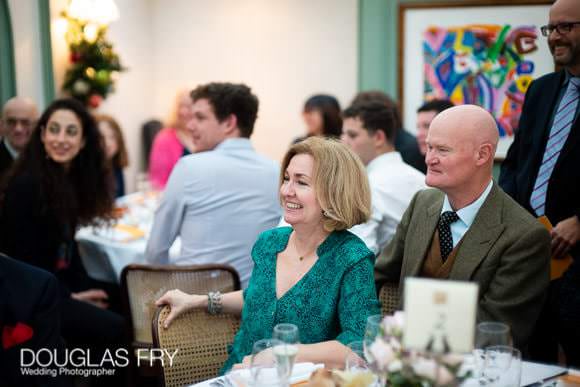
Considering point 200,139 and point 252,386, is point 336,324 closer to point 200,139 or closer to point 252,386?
point 252,386

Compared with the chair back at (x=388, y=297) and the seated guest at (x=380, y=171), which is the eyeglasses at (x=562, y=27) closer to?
the seated guest at (x=380, y=171)

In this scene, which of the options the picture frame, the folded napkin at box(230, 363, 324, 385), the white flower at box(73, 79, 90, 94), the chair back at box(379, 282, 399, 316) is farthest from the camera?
the white flower at box(73, 79, 90, 94)

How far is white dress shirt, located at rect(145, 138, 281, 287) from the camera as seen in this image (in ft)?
10.5

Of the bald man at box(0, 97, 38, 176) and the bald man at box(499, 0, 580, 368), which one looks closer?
the bald man at box(499, 0, 580, 368)

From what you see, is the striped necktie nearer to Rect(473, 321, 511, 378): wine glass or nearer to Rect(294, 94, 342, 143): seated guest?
Rect(473, 321, 511, 378): wine glass

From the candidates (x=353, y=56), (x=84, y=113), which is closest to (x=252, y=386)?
(x=84, y=113)

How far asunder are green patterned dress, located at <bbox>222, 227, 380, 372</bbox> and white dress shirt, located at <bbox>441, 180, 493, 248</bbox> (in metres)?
0.31

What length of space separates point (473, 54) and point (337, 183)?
347cm

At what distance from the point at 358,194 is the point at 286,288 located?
0.39 m

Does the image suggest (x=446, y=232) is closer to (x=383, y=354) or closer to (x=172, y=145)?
(x=383, y=354)

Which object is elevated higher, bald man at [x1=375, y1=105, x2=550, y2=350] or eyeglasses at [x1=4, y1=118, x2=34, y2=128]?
eyeglasses at [x1=4, y1=118, x2=34, y2=128]

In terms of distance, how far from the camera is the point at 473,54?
5.23 m

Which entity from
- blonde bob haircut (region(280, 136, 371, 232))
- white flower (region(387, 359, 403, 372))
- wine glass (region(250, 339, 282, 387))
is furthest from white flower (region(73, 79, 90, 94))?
white flower (region(387, 359, 403, 372))

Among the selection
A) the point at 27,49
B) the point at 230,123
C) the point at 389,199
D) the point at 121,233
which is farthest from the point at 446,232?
the point at 27,49
